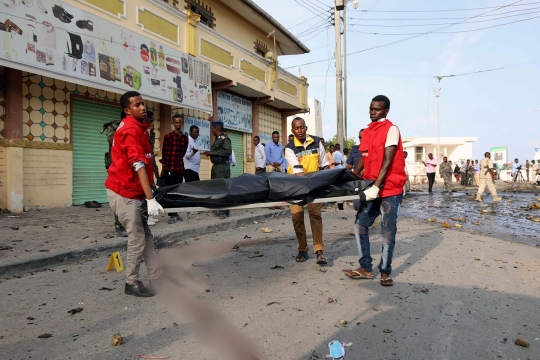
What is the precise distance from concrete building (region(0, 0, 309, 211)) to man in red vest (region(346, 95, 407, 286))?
270 inches

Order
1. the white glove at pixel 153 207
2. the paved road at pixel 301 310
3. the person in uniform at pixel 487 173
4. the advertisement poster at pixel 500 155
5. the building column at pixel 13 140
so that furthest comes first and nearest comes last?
the advertisement poster at pixel 500 155 → the person in uniform at pixel 487 173 → the building column at pixel 13 140 → the white glove at pixel 153 207 → the paved road at pixel 301 310

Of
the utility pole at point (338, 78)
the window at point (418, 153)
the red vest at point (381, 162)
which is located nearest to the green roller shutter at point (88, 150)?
the red vest at point (381, 162)

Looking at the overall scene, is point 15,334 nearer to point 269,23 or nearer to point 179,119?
point 179,119

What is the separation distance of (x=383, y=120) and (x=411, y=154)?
1986 inches

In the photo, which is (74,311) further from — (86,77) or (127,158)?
(86,77)

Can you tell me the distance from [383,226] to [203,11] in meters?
13.1

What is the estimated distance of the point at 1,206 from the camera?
806 centimetres

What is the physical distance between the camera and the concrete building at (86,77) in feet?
26.5

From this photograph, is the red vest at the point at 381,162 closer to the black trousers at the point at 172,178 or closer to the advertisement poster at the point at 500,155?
the black trousers at the point at 172,178

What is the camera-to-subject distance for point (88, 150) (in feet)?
33.6

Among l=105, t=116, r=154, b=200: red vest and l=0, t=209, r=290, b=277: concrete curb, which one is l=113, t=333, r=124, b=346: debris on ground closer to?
l=105, t=116, r=154, b=200: red vest

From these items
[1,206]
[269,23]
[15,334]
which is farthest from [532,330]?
[269,23]

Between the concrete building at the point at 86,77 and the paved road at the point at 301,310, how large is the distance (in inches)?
196

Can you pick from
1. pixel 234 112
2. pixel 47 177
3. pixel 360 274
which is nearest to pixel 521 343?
pixel 360 274
